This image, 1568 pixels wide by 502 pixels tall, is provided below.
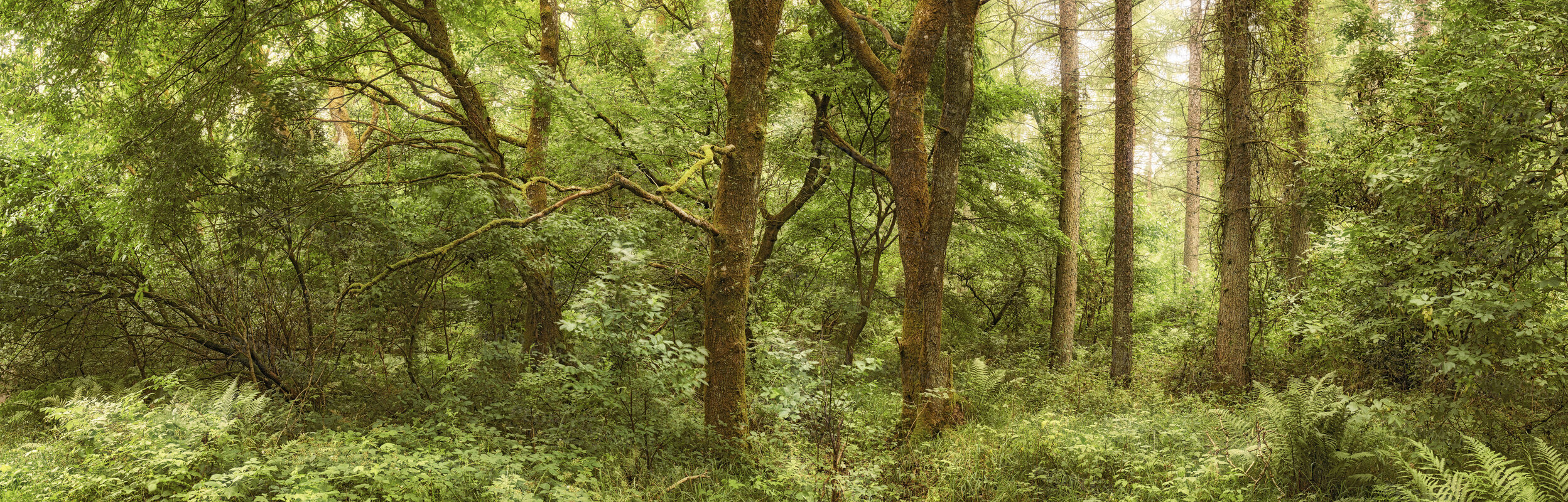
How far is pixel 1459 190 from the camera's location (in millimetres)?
4977

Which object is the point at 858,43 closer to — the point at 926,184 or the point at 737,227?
the point at 926,184

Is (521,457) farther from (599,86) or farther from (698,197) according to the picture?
(599,86)

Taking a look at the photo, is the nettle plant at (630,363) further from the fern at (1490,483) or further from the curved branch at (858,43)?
the fern at (1490,483)

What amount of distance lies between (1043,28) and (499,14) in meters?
10.1

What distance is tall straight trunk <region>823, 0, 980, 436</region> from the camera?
265 inches

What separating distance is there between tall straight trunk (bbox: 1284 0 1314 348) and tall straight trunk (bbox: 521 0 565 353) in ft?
29.9


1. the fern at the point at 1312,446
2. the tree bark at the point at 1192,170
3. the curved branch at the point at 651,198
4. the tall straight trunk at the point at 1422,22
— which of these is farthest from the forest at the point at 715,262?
the tree bark at the point at 1192,170

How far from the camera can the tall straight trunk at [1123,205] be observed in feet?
33.0

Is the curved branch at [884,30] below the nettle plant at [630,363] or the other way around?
the other way around

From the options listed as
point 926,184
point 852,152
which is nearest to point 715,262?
point 852,152

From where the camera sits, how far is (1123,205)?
10234mm

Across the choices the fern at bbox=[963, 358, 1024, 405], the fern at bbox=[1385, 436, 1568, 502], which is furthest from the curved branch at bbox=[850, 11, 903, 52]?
the fern at bbox=[1385, 436, 1568, 502]

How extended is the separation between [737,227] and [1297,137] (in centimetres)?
937

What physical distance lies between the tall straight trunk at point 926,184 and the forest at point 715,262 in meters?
0.04
